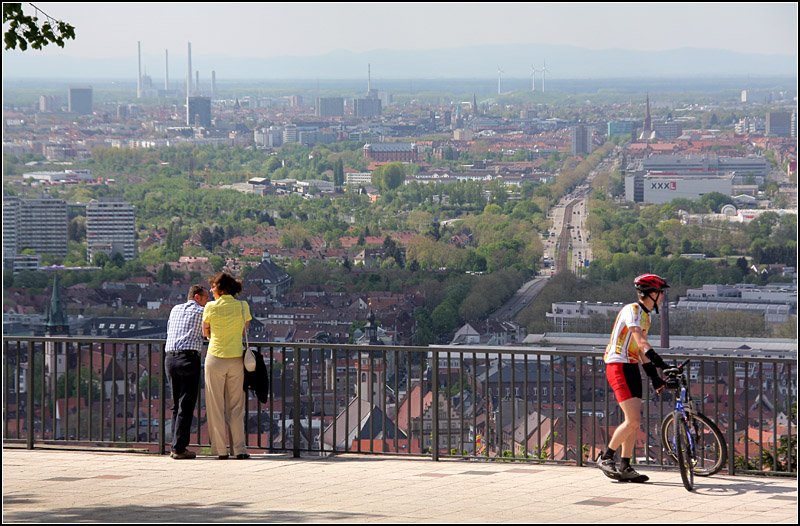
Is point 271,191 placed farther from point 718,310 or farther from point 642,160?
point 718,310

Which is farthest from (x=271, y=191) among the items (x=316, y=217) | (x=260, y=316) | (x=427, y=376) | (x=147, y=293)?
(x=427, y=376)

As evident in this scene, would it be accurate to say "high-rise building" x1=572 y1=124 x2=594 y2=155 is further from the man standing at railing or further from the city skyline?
the man standing at railing

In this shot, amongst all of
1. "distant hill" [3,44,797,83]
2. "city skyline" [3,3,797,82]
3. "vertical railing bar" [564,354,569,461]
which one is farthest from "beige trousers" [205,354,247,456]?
"distant hill" [3,44,797,83]

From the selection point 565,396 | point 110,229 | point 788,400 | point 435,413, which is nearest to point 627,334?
point 565,396

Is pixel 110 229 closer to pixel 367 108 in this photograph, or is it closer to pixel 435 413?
pixel 367 108

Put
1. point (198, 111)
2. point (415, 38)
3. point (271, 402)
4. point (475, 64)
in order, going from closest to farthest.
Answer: point (271, 402) → point (415, 38) → point (475, 64) → point (198, 111)

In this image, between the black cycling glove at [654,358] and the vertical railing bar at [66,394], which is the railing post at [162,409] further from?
the black cycling glove at [654,358]
